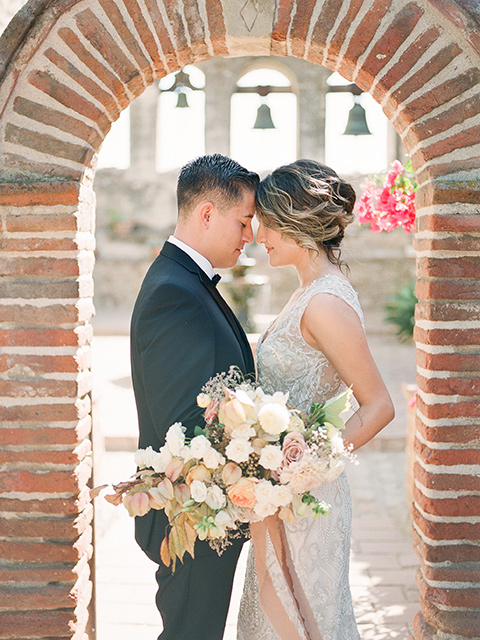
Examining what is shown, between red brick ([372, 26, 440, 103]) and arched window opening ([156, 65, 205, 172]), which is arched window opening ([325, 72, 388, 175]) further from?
red brick ([372, 26, 440, 103])

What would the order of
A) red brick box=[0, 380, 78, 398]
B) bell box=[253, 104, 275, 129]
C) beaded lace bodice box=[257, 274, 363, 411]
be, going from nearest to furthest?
beaded lace bodice box=[257, 274, 363, 411]
red brick box=[0, 380, 78, 398]
bell box=[253, 104, 275, 129]

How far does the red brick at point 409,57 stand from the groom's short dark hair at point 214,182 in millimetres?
619

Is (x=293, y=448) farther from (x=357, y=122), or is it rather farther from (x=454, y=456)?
(x=357, y=122)

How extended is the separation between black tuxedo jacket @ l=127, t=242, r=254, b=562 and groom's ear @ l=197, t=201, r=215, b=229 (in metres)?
0.15

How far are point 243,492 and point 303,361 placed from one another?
0.64 m

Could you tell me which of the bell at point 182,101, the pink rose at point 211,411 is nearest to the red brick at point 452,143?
the pink rose at point 211,411

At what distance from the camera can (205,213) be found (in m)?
2.56

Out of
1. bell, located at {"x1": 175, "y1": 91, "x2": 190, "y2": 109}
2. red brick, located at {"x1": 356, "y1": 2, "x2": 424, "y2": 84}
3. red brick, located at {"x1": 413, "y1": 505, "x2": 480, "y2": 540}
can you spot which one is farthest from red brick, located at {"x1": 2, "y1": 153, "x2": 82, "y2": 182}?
bell, located at {"x1": 175, "y1": 91, "x2": 190, "y2": 109}

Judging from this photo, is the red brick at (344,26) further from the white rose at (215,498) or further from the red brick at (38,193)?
the white rose at (215,498)

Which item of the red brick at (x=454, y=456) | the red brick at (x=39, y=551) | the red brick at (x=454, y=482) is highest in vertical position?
the red brick at (x=454, y=456)

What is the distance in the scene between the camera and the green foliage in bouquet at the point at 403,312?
13.1 metres

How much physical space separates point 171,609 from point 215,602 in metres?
0.15

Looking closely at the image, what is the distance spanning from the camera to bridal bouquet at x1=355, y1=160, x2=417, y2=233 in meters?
3.64

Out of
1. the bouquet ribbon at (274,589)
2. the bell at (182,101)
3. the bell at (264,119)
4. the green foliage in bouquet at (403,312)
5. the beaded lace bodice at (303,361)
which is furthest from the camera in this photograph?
the green foliage in bouquet at (403,312)
